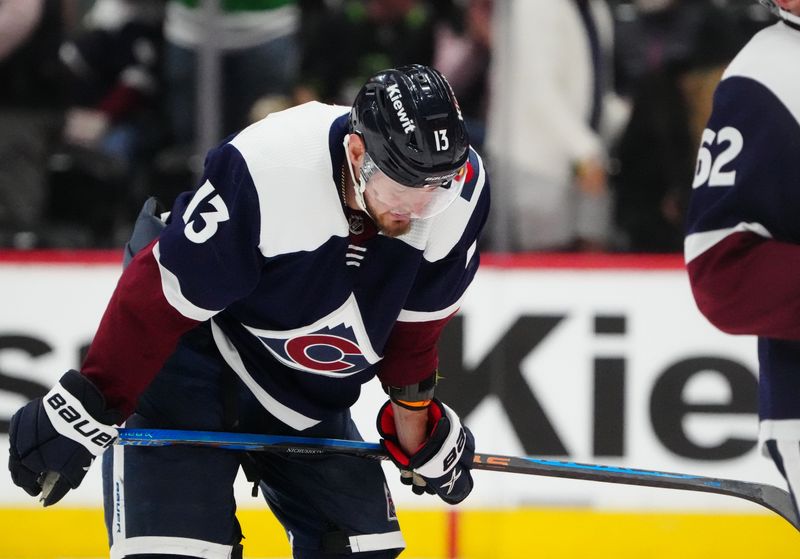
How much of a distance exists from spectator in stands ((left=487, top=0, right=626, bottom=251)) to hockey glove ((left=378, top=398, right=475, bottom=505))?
4.59ft

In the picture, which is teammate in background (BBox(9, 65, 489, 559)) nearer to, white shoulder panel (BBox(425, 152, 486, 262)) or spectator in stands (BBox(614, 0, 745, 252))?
white shoulder panel (BBox(425, 152, 486, 262))

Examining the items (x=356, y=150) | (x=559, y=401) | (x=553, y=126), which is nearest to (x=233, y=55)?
(x=553, y=126)

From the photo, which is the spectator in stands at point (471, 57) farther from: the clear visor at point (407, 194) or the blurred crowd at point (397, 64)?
the clear visor at point (407, 194)

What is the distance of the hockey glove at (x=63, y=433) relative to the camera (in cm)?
206

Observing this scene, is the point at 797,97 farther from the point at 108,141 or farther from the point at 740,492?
the point at 108,141

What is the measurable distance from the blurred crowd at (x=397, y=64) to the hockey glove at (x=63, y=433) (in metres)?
1.72

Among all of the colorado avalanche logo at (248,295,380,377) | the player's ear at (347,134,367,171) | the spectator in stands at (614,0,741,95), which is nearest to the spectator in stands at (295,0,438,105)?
the spectator in stands at (614,0,741,95)

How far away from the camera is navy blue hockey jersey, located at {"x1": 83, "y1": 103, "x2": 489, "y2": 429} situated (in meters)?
2.04

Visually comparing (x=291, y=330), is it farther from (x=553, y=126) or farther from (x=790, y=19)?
(x=553, y=126)

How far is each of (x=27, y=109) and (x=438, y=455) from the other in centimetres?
202

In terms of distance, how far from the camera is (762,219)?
2.08 meters

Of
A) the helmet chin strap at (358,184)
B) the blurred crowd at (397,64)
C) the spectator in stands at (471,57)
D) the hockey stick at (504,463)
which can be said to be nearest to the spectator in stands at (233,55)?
the blurred crowd at (397,64)

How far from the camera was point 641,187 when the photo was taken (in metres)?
3.79

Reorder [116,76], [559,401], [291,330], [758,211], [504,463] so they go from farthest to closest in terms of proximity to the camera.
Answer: [116,76] → [559,401] → [504,463] → [291,330] → [758,211]
